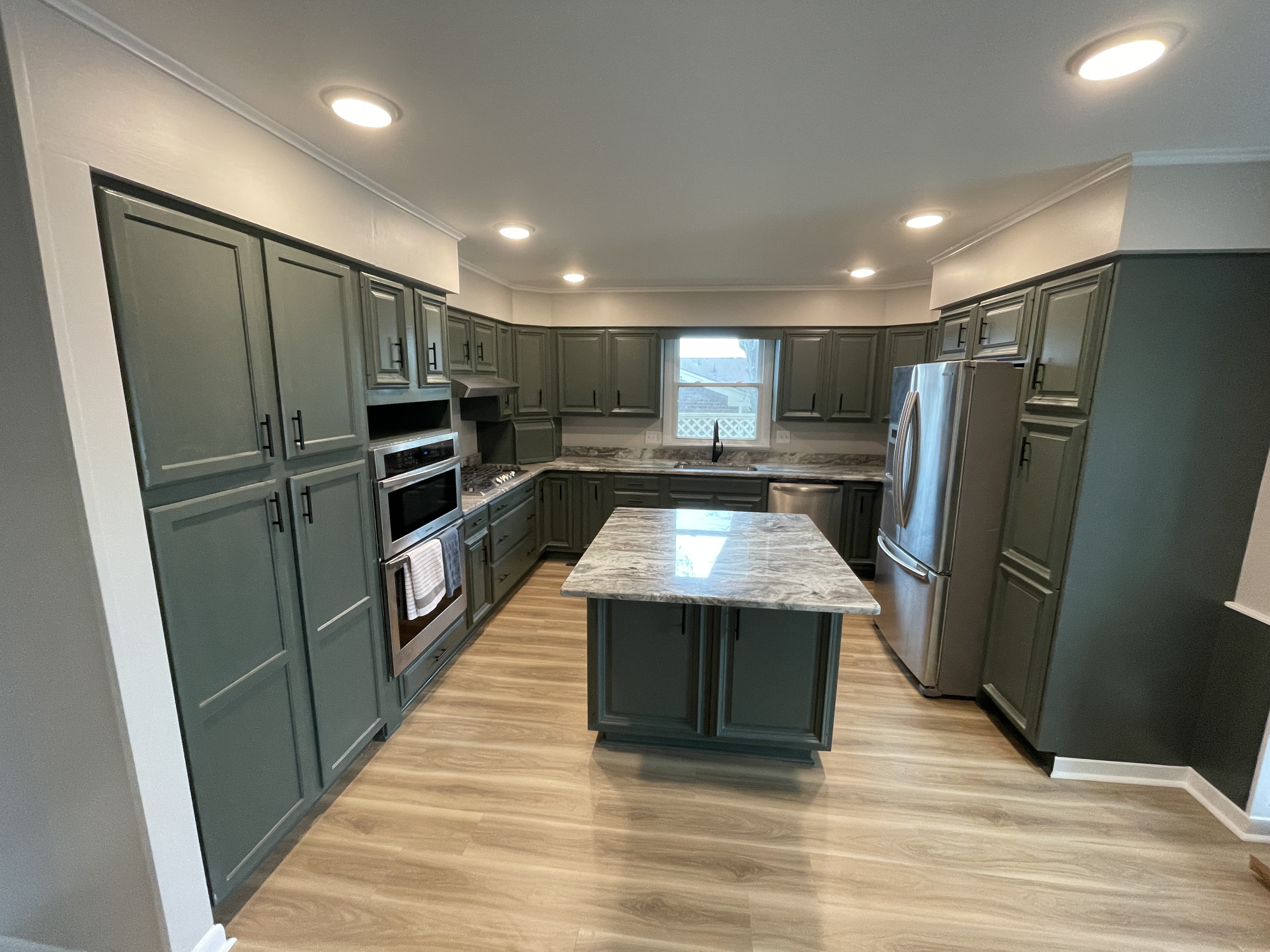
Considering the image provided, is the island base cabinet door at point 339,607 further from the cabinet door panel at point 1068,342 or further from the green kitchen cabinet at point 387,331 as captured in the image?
the cabinet door panel at point 1068,342

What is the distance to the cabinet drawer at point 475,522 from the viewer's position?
2906 mm

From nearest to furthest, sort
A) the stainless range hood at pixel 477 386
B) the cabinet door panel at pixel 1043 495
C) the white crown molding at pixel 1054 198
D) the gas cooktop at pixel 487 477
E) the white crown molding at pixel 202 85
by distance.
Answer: the white crown molding at pixel 202 85
the white crown molding at pixel 1054 198
the cabinet door panel at pixel 1043 495
the stainless range hood at pixel 477 386
the gas cooktop at pixel 487 477

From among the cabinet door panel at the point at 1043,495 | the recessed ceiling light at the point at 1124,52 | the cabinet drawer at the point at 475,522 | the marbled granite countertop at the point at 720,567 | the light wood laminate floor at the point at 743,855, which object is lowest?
the light wood laminate floor at the point at 743,855

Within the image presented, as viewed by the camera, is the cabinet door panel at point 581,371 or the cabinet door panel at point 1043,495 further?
the cabinet door panel at point 581,371

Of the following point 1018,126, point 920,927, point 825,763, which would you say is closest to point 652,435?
point 825,763

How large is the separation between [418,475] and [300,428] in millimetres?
705

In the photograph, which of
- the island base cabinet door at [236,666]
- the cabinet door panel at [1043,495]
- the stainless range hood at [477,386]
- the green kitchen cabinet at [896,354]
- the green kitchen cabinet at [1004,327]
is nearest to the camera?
the island base cabinet door at [236,666]

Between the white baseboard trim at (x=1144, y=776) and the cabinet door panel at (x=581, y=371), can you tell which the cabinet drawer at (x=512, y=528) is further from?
the white baseboard trim at (x=1144, y=776)

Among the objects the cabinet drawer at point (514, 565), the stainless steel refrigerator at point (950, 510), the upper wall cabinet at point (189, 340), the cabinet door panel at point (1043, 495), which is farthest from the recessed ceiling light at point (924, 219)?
the cabinet drawer at point (514, 565)

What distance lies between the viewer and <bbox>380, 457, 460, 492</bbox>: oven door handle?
6.96 feet

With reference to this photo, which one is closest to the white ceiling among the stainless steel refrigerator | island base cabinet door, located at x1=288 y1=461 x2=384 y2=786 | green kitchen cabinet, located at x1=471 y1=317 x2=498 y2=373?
the stainless steel refrigerator

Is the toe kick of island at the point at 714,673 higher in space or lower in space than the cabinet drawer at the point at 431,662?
higher

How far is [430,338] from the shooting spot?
8.36 feet

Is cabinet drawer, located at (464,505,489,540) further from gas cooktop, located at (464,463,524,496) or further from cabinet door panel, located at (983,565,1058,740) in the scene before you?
cabinet door panel, located at (983,565,1058,740)
